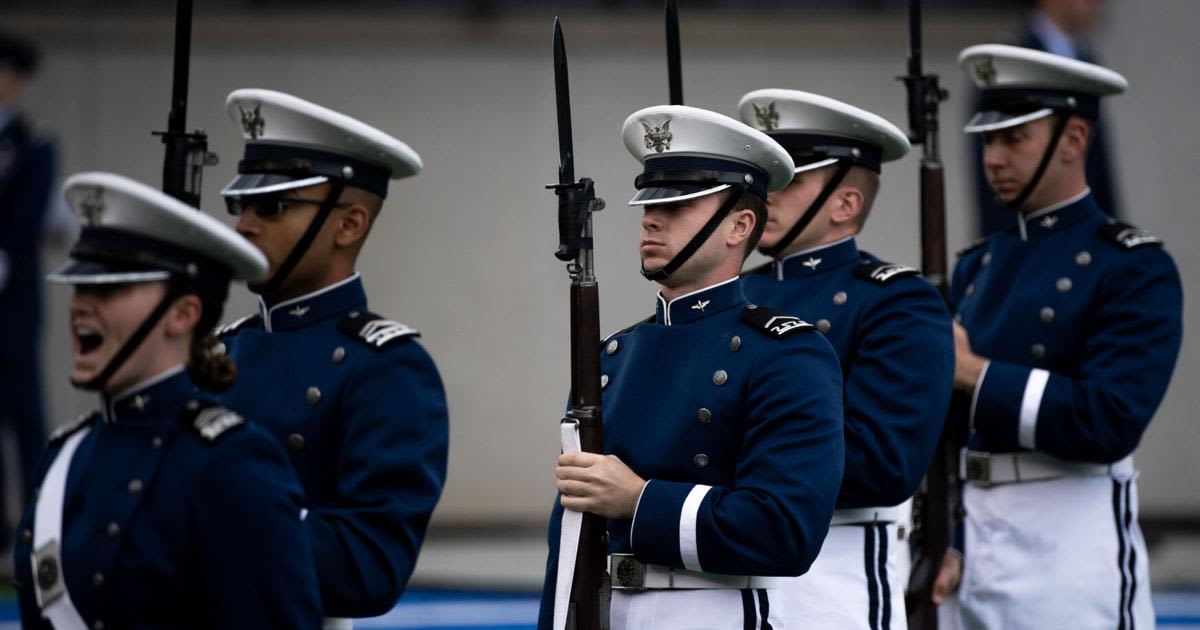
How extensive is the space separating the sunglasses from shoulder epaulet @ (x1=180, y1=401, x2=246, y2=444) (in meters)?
0.83

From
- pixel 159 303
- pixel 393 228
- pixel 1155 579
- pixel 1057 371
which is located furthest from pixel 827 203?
pixel 393 228

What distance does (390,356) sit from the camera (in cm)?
374

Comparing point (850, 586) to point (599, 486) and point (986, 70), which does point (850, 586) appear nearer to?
point (599, 486)

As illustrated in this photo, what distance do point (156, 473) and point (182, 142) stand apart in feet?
4.24

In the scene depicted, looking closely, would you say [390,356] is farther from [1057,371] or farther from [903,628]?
[1057,371]

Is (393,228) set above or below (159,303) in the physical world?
above

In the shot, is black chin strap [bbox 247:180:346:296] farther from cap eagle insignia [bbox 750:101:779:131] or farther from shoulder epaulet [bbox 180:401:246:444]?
cap eagle insignia [bbox 750:101:779:131]

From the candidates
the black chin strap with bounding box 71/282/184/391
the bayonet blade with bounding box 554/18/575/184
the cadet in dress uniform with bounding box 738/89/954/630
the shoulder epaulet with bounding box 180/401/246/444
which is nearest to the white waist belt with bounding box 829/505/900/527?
the cadet in dress uniform with bounding box 738/89/954/630

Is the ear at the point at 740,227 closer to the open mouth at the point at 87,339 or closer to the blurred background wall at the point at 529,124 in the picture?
the open mouth at the point at 87,339

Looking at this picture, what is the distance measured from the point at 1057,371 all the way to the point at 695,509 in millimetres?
1737

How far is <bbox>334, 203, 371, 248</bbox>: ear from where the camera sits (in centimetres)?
387

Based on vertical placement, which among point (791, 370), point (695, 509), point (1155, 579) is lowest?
point (1155, 579)

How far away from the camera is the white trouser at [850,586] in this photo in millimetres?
4133

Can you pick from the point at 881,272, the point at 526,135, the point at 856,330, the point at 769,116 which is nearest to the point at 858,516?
the point at 856,330
